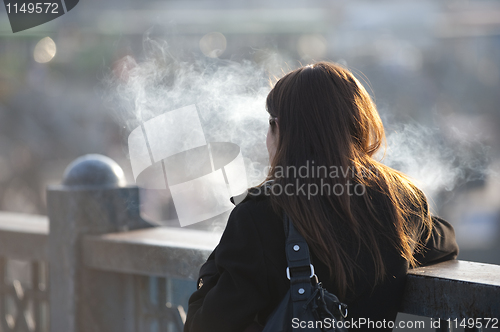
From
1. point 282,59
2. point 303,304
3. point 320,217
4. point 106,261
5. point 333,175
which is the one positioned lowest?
point 106,261

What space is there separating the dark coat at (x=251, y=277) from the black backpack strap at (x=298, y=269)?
0.05m

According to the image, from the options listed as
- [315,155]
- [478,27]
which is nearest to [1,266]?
[315,155]

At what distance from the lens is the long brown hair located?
1.47m

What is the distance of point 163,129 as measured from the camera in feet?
10.1

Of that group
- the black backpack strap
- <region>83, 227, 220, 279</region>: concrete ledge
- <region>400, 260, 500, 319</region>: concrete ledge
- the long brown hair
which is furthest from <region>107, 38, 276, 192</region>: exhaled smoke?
the black backpack strap

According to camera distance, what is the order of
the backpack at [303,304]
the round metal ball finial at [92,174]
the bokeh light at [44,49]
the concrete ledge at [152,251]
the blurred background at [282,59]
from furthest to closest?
1. the bokeh light at [44,49]
2. the blurred background at [282,59]
3. the round metal ball finial at [92,174]
4. the concrete ledge at [152,251]
5. the backpack at [303,304]

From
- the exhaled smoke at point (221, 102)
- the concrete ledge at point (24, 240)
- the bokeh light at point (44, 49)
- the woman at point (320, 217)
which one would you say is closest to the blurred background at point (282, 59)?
the bokeh light at point (44, 49)

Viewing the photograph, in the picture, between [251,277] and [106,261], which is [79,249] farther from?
[251,277]

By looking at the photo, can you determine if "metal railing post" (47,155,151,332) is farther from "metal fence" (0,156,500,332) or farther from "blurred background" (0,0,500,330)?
"blurred background" (0,0,500,330)

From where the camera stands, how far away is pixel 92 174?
2.97m

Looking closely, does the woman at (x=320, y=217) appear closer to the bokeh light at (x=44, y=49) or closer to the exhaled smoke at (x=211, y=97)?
the exhaled smoke at (x=211, y=97)

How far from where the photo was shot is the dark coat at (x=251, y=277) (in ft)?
4.75

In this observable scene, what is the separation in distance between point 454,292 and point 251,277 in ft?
2.32

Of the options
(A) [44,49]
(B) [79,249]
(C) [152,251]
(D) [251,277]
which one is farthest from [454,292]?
(A) [44,49]
